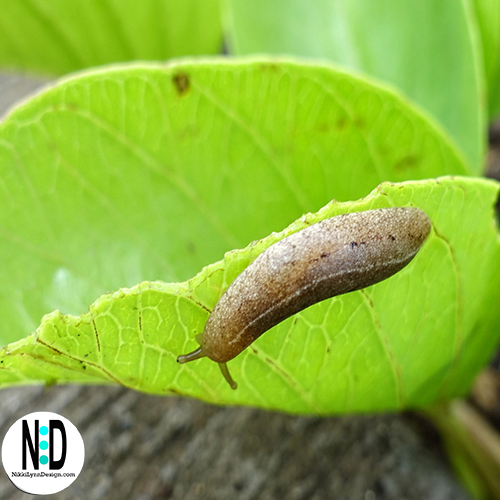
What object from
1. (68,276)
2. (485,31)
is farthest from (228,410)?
(485,31)

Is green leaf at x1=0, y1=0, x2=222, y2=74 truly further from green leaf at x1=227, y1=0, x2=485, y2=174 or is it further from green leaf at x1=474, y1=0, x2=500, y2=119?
green leaf at x1=474, y1=0, x2=500, y2=119

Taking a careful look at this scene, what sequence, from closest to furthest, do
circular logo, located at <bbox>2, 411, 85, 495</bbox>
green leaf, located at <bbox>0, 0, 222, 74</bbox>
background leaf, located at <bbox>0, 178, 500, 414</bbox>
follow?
background leaf, located at <bbox>0, 178, 500, 414</bbox>
circular logo, located at <bbox>2, 411, 85, 495</bbox>
green leaf, located at <bbox>0, 0, 222, 74</bbox>

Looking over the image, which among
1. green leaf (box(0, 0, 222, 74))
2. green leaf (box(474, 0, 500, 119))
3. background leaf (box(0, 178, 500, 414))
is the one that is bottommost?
background leaf (box(0, 178, 500, 414))

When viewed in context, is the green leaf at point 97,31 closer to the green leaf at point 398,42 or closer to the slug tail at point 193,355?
the green leaf at point 398,42

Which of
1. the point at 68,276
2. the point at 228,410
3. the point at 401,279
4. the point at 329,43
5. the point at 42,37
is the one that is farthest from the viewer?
the point at 42,37

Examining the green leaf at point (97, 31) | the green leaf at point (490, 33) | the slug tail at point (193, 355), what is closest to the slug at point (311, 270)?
the slug tail at point (193, 355)

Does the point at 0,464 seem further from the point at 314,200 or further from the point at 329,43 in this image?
the point at 329,43

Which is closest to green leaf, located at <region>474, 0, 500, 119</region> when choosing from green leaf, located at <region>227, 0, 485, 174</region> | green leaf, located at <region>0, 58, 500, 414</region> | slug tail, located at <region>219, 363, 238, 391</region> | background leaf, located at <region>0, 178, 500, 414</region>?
green leaf, located at <region>227, 0, 485, 174</region>

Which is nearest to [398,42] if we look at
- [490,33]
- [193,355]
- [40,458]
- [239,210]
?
[490,33]
